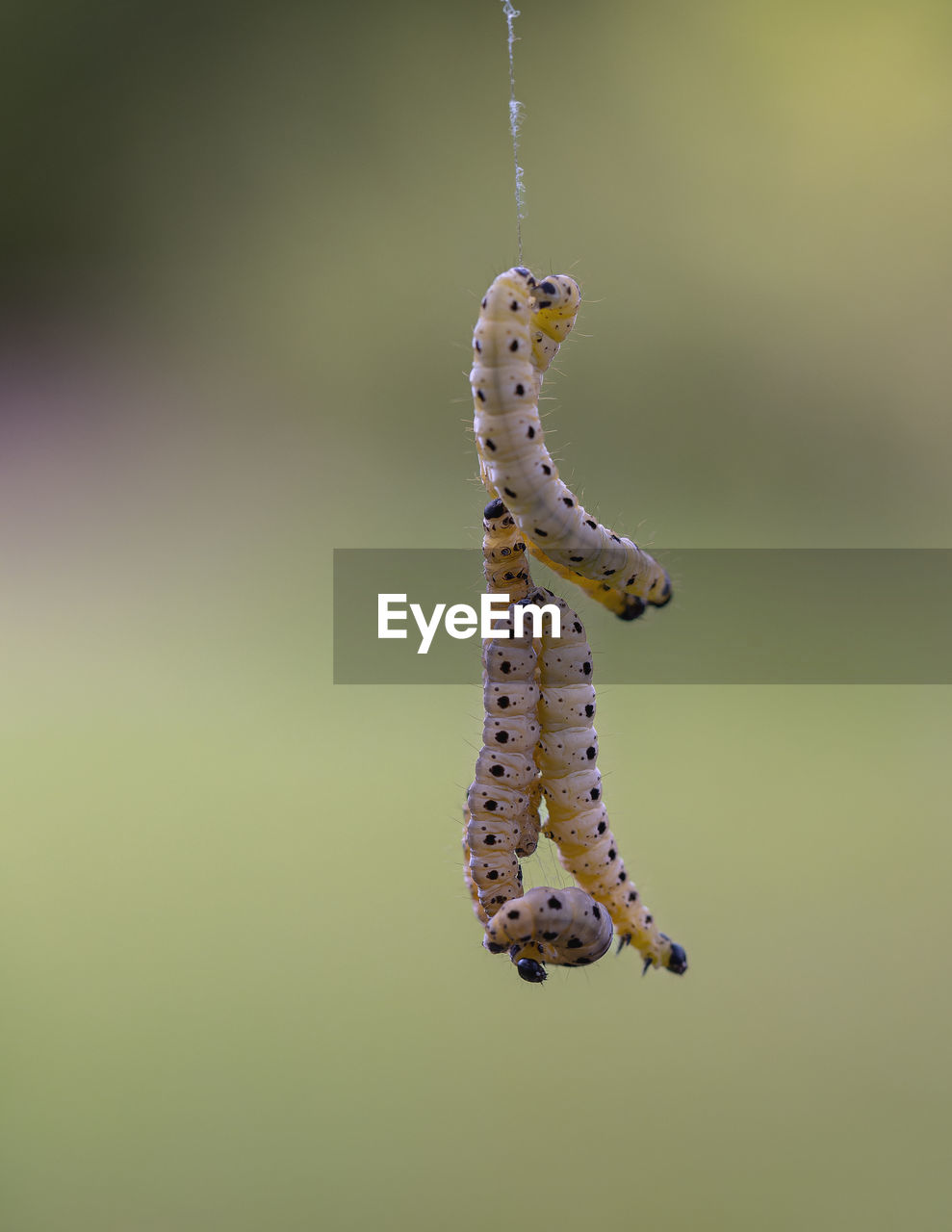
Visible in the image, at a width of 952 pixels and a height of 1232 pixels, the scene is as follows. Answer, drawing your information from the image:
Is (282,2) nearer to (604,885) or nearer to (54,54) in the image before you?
(54,54)

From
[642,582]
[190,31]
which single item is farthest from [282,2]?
[642,582]

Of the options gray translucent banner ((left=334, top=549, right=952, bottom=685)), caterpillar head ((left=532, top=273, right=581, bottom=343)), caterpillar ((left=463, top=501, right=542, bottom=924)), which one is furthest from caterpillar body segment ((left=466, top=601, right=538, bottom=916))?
gray translucent banner ((left=334, top=549, right=952, bottom=685))

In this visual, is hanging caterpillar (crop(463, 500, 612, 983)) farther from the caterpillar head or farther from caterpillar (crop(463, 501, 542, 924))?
the caterpillar head

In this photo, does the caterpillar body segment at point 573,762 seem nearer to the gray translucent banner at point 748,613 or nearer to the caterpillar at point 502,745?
the caterpillar at point 502,745

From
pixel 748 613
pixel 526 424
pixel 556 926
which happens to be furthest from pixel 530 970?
pixel 748 613

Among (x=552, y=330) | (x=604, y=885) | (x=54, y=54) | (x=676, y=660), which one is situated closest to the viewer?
(x=552, y=330)
